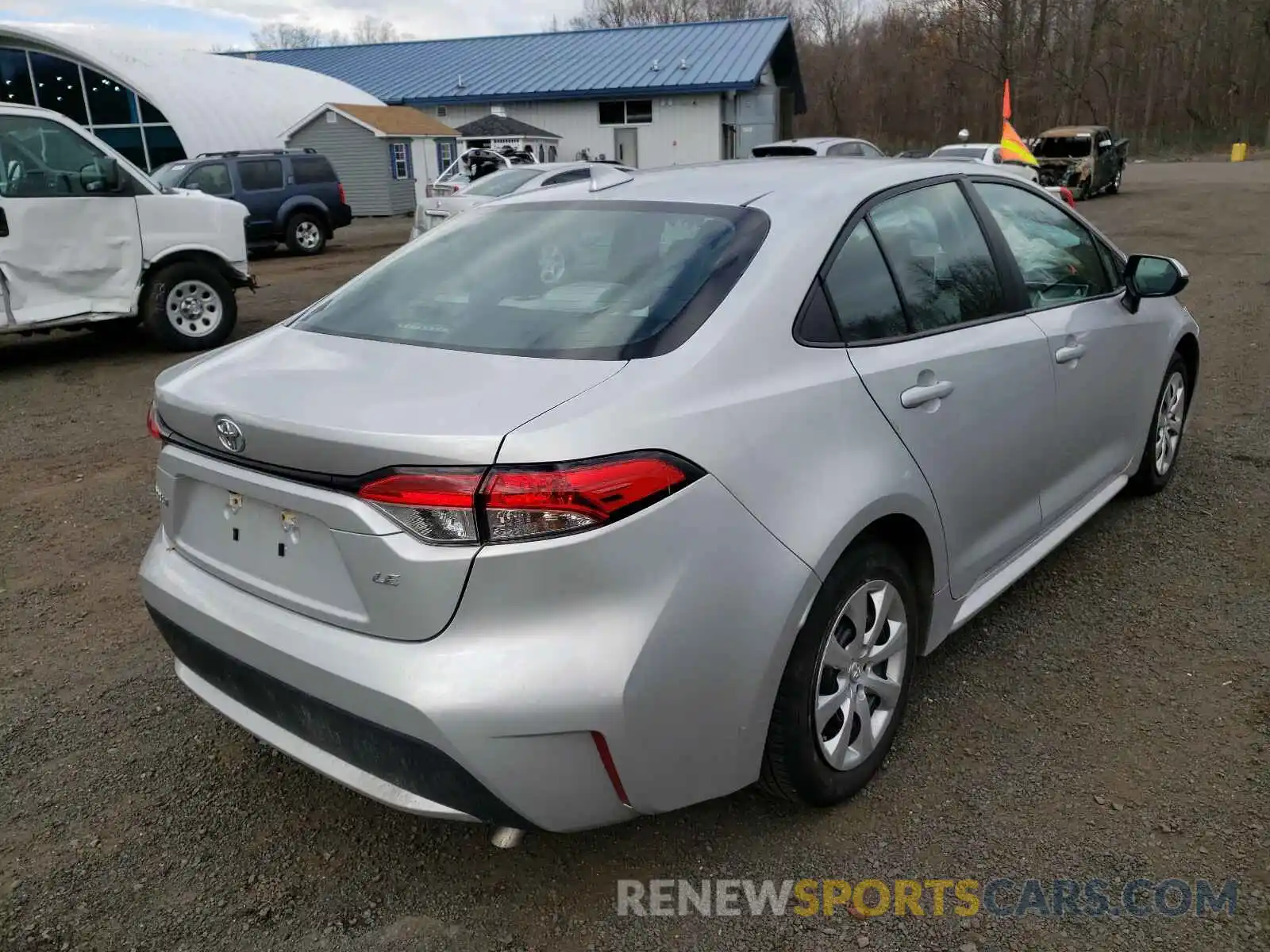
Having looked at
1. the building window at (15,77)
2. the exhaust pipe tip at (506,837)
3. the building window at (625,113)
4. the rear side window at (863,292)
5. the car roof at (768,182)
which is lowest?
the exhaust pipe tip at (506,837)

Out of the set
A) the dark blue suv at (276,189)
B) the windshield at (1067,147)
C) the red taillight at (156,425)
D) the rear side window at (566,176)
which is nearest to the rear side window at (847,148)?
the rear side window at (566,176)

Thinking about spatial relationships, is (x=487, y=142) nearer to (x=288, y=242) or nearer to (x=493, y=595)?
(x=288, y=242)

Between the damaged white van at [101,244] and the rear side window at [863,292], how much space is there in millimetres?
7728

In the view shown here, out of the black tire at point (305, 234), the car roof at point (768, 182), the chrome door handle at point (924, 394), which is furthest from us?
the black tire at point (305, 234)

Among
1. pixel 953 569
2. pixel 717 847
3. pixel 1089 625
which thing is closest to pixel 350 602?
pixel 717 847

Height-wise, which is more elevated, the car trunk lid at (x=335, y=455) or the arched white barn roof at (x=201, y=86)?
the arched white barn roof at (x=201, y=86)

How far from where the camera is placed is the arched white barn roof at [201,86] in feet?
82.3

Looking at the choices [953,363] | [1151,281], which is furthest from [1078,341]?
[953,363]

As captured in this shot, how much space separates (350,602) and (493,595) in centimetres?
36

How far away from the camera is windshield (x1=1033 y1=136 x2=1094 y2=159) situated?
2548 centimetres

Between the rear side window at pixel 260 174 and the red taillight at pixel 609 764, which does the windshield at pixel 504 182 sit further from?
the red taillight at pixel 609 764

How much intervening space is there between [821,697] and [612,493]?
0.91m

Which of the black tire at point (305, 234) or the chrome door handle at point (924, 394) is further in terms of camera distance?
the black tire at point (305, 234)

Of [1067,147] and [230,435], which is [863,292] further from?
[1067,147]
